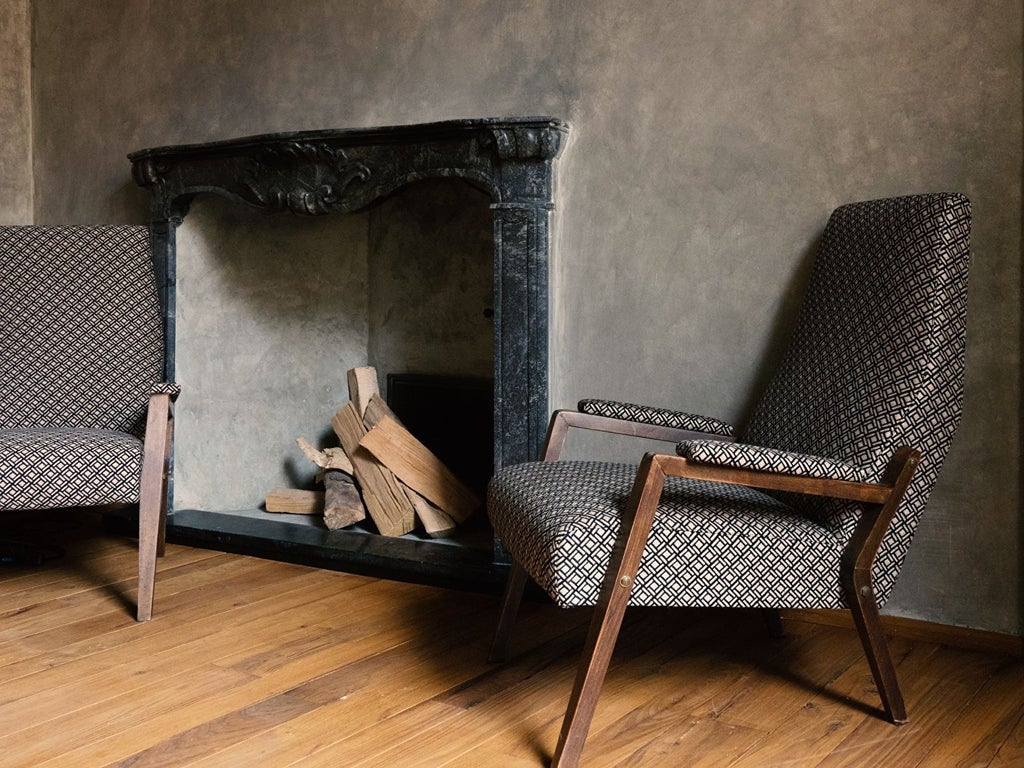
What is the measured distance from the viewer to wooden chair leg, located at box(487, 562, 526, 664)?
7.32 feet

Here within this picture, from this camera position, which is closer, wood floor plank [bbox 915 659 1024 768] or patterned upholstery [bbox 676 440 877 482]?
patterned upholstery [bbox 676 440 877 482]

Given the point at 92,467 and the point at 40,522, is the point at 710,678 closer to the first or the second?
the point at 92,467

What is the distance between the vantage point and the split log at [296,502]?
3512 mm

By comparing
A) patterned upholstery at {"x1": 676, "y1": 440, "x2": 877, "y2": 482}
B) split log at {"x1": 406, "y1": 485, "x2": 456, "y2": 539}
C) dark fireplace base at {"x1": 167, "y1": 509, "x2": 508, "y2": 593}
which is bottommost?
dark fireplace base at {"x1": 167, "y1": 509, "x2": 508, "y2": 593}

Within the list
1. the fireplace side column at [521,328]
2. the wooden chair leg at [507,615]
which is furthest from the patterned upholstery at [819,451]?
the fireplace side column at [521,328]

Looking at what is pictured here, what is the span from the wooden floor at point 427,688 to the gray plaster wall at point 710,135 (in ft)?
1.46

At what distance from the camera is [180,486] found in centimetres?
351

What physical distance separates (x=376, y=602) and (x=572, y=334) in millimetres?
866

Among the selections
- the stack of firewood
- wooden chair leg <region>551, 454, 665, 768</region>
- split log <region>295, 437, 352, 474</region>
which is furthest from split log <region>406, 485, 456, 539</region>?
wooden chair leg <region>551, 454, 665, 768</region>

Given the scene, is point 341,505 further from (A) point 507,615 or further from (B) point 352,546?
(A) point 507,615

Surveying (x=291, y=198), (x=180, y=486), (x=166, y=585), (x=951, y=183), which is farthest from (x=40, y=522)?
(x=951, y=183)

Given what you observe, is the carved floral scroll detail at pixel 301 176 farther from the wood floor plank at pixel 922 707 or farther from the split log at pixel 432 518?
the wood floor plank at pixel 922 707

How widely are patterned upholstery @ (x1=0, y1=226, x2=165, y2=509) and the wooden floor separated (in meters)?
0.51

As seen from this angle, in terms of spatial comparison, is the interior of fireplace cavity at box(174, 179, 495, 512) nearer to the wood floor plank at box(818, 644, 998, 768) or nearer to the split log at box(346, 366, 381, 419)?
the split log at box(346, 366, 381, 419)
